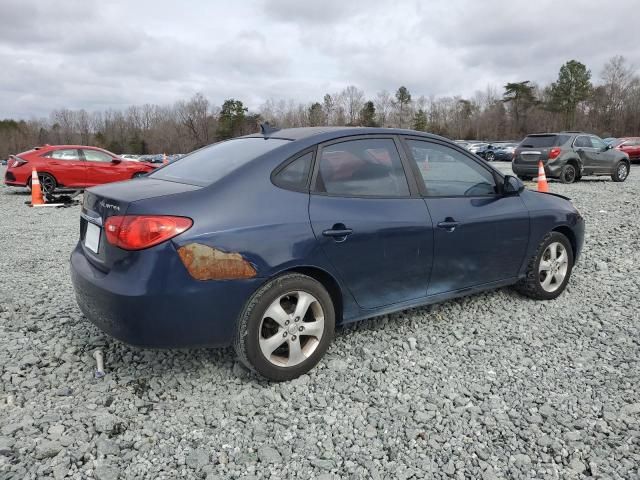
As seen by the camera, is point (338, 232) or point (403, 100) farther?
point (403, 100)

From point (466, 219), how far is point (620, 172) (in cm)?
1463

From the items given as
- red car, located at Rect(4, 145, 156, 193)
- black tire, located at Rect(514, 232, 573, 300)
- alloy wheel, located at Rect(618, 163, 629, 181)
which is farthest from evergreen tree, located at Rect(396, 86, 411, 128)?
black tire, located at Rect(514, 232, 573, 300)

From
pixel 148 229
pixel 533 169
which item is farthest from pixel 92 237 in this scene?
pixel 533 169

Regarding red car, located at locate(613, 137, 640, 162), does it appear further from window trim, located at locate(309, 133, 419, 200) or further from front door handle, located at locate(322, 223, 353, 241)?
front door handle, located at locate(322, 223, 353, 241)

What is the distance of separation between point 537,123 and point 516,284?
261 feet

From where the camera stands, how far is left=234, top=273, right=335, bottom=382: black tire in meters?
2.81

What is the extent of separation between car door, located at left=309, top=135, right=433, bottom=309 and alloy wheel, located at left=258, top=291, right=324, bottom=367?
0.29 m

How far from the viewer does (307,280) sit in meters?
2.96

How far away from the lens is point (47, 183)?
13602mm

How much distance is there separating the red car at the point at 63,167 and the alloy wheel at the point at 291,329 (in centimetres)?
1212

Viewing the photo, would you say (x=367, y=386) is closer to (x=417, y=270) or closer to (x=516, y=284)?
(x=417, y=270)

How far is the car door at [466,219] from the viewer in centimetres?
359

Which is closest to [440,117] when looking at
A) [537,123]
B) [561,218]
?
[537,123]

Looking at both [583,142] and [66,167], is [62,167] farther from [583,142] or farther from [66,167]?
[583,142]
